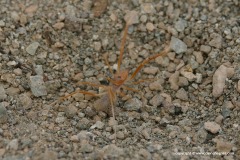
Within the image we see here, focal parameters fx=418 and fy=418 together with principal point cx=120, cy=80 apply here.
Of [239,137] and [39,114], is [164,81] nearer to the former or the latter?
[239,137]

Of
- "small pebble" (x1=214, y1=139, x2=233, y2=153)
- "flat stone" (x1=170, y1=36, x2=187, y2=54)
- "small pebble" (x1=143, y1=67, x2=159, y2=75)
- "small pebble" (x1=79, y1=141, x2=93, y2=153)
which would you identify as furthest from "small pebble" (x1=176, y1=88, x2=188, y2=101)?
"small pebble" (x1=79, y1=141, x2=93, y2=153)

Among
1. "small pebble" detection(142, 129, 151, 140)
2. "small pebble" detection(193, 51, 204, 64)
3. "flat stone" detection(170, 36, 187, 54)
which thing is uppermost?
"flat stone" detection(170, 36, 187, 54)

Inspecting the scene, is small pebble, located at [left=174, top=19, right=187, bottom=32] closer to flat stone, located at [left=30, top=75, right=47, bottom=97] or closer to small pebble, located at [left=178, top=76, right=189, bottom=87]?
small pebble, located at [left=178, top=76, right=189, bottom=87]

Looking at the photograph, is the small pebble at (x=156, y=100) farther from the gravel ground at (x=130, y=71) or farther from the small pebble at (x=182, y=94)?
the small pebble at (x=182, y=94)

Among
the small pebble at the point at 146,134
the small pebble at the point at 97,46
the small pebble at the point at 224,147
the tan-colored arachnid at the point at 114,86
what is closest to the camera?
the small pebble at the point at 224,147

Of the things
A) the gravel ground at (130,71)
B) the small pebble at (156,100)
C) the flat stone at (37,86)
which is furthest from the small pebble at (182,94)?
the flat stone at (37,86)

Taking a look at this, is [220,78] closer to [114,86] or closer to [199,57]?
[199,57]
